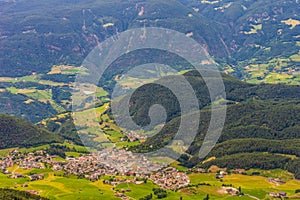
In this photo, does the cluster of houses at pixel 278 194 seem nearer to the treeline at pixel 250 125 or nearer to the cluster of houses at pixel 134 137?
the treeline at pixel 250 125

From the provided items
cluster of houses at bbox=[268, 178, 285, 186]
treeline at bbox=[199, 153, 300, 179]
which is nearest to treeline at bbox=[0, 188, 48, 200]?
treeline at bbox=[199, 153, 300, 179]

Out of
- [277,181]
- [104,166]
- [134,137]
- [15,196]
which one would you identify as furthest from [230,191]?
[134,137]

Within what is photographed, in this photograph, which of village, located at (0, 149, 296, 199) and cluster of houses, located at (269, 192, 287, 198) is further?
Result: village, located at (0, 149, 296, 199)

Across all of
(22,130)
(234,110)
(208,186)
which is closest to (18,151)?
(22,130)

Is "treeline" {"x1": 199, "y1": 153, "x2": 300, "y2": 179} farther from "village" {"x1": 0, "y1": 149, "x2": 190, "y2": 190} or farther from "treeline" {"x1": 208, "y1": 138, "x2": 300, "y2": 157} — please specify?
"village" {"x1": 0, "y1": 149, "x2": 190, "y2": 190}

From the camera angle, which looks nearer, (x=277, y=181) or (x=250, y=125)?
(x=277, y=181)

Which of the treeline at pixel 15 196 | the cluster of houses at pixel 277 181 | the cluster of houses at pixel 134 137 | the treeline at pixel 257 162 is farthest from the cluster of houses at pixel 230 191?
the cluster of houses at pixel 134 137

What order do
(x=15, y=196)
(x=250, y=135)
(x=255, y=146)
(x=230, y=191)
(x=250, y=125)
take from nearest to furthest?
(x=15, y=196) < (x=230, y=191) < (x=255, y=146) < (x=250, y=135) < (x=250, y=125)

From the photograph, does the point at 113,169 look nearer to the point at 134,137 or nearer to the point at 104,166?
the point at 104,166
